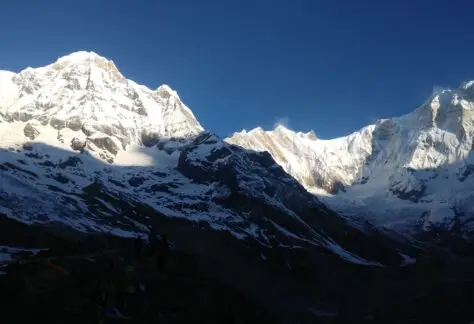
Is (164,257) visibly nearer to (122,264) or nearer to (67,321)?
(122,264)

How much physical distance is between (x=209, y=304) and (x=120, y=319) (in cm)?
1653

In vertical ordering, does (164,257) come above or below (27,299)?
above

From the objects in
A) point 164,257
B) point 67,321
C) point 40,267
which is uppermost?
point 164,257

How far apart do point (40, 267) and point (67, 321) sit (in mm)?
10669

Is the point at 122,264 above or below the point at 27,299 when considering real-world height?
above

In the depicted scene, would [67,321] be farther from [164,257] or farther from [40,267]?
[164,257]

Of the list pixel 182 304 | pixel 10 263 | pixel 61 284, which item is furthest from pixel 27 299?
pixel 182 304

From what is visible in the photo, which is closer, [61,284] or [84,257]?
[61,284]

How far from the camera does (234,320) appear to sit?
105 m

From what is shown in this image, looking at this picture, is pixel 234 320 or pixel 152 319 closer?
pixel 152 319

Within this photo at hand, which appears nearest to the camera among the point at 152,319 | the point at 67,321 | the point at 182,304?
the point at 67,321

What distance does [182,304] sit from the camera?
104m

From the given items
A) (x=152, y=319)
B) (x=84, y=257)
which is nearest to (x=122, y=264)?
(x=84, y=257)

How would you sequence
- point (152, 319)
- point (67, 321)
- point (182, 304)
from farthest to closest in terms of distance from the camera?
point (182, 304), point (152, 319), point (67, 321)
